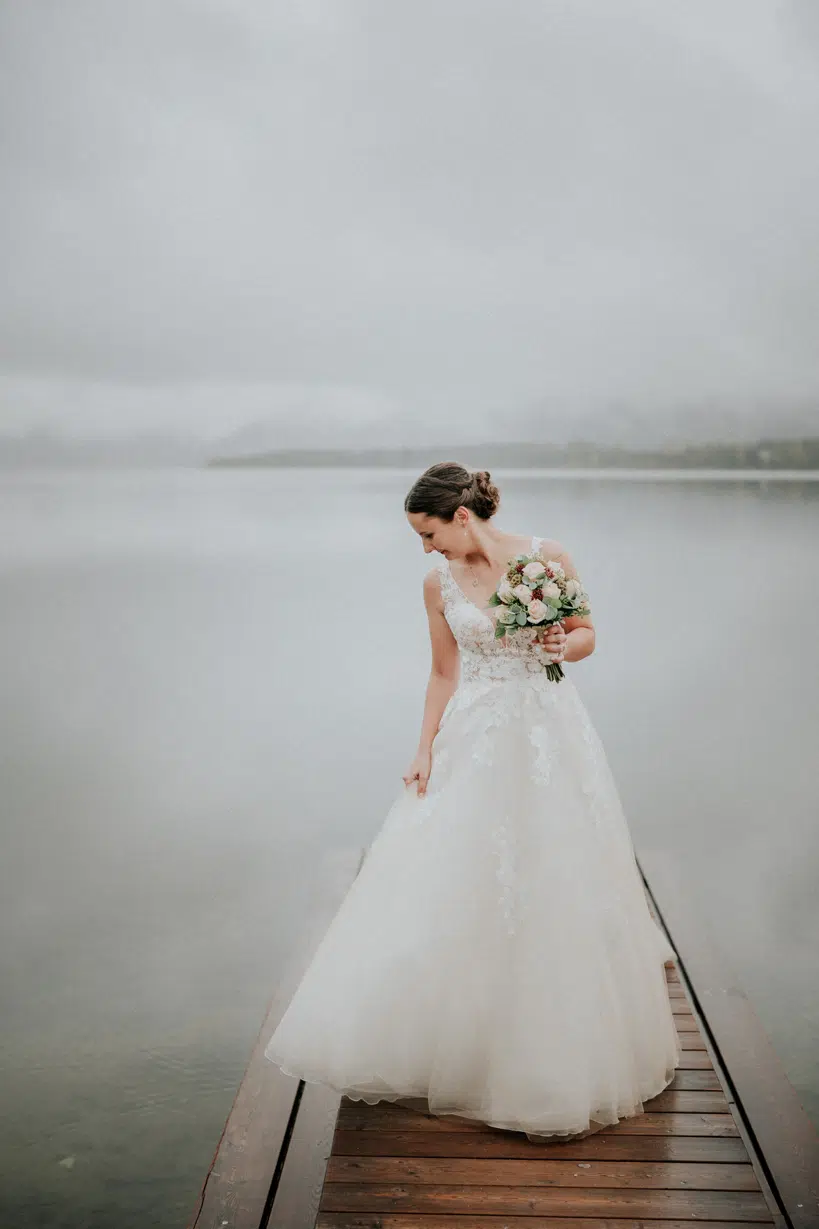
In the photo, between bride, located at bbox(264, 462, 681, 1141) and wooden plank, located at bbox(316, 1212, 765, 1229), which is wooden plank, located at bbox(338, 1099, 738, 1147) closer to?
bride, located at bbox(264, 462, 681, 1141)

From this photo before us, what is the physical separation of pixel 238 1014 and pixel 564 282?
1647 inches

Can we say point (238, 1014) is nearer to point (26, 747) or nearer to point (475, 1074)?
point (475, 1074)

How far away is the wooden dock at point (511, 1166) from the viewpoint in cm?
216

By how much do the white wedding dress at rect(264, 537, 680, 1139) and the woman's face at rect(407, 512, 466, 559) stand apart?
0.56 ft

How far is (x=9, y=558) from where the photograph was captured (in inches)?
985

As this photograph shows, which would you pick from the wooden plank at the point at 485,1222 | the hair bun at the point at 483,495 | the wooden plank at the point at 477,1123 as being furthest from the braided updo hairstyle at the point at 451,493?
the wooden plank at the point at 485,1222

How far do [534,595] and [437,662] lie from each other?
1.72ft

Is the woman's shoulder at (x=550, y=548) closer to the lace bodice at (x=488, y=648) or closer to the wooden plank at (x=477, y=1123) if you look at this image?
the lace bodice at (x=488, y=648)

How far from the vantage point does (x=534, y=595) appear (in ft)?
7.84

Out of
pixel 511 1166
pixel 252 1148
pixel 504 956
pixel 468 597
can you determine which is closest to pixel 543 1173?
pixel 511 1166

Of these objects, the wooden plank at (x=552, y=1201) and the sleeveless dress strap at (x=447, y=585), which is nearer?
the wooden plank at (x=552, y=1201)

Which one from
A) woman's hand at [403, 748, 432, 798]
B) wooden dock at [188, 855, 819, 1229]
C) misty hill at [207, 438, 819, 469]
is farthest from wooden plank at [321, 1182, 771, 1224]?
misty hill at [207, 438, 819, 469]

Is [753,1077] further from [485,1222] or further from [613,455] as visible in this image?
[613,455]

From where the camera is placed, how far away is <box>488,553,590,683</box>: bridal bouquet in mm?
2369
